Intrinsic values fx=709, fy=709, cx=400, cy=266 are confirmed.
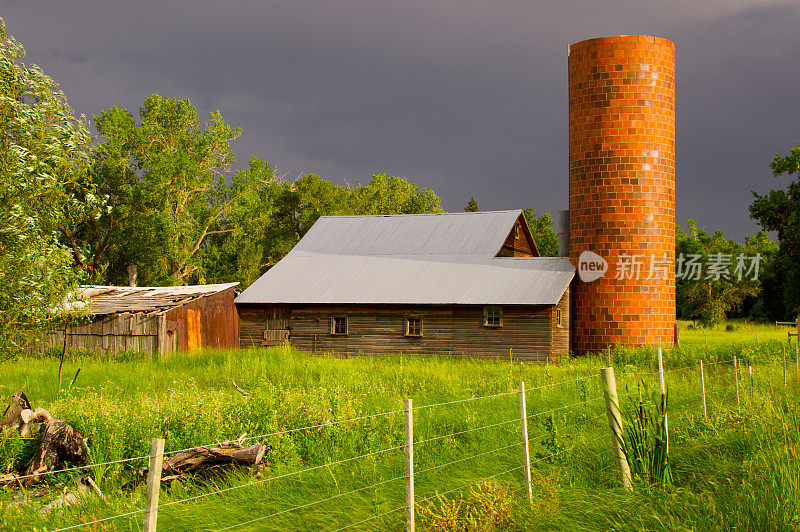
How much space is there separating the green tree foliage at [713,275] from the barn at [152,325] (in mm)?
35960

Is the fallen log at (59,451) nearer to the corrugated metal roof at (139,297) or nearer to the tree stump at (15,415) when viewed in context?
the tree stump at (15,415)

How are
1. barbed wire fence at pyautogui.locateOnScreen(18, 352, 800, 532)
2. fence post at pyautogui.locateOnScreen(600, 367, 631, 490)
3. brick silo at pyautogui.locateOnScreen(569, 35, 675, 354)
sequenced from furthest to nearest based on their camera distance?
brick silo at pyautogui.locateOnScreen(569, 35, 675, 354)
fence post at pyautogui.locateOnScreen(600, 367, 631, 490)
barbed wire fence at pyautogui.locateOnScreen(18, 352, 800, 532)

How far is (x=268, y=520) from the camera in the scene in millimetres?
7316

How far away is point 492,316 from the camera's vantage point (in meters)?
27.6

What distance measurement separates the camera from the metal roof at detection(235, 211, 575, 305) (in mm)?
28297

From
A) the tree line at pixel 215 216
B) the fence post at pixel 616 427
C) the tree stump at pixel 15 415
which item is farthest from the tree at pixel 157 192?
the fence post at pixel 616 427

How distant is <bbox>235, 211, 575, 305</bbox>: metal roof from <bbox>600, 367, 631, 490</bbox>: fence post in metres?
18.6

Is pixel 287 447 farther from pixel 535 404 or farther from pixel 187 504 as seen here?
pixel 535 404

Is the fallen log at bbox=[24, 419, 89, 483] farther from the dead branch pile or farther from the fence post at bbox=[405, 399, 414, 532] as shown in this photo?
the fence post at bbox=[405, 399, 414, 532]

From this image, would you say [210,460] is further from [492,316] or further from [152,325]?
[492,316]

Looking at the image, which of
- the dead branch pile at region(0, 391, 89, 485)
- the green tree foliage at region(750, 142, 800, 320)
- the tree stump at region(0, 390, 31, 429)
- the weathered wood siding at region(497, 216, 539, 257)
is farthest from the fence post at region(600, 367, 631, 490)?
the green tree foliage at region(750, 142, 800, 320)

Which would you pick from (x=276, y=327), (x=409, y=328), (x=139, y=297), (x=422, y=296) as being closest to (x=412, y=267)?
(x=422, y=296)

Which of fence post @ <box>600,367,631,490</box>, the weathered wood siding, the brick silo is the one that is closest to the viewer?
fence post @ <box>600,367,631,490</box>

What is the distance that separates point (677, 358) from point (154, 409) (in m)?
17.9
